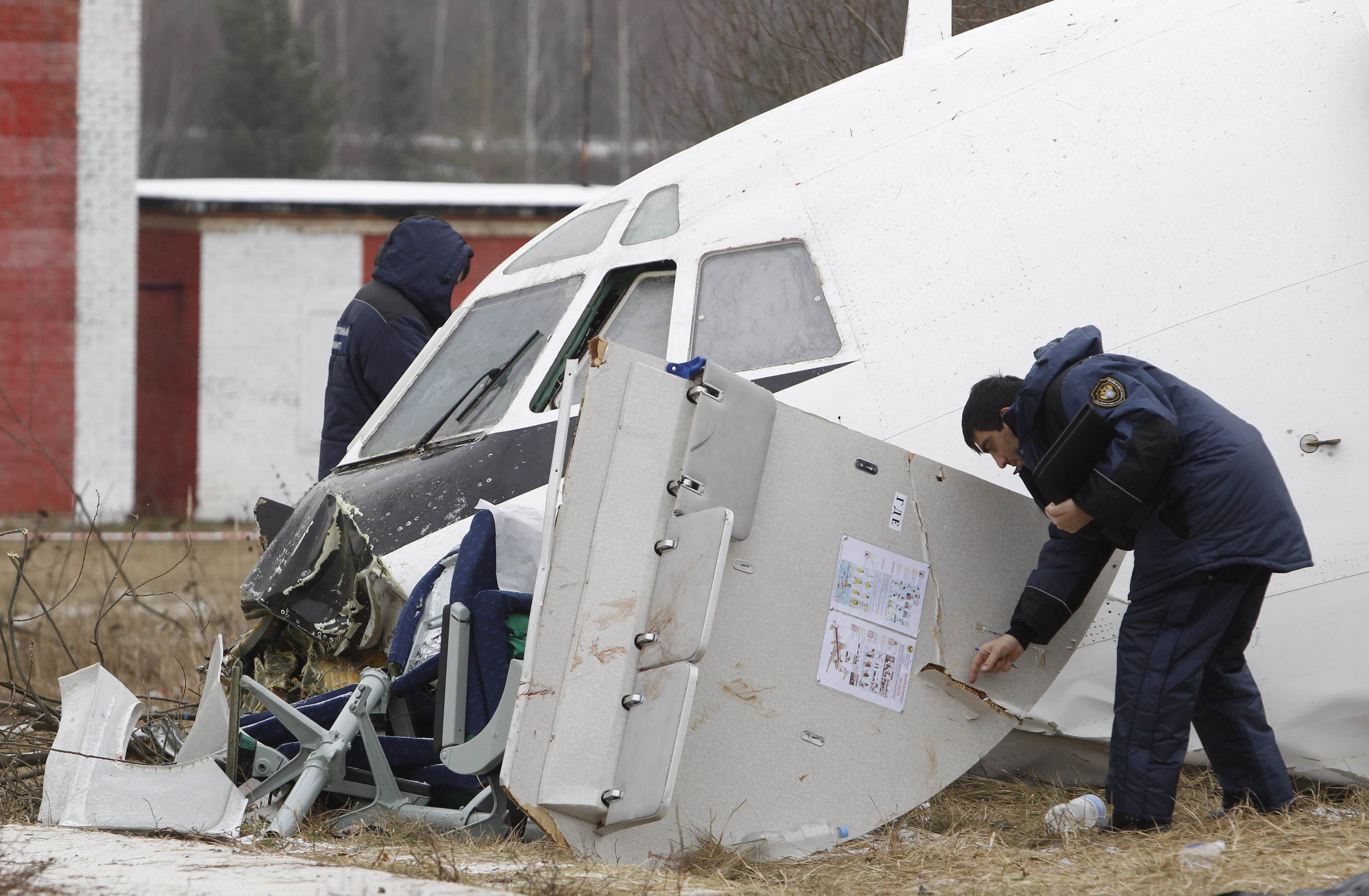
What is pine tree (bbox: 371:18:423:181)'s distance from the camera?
147 ft

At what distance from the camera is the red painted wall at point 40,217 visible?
1766 centimetres

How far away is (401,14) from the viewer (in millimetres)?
59844

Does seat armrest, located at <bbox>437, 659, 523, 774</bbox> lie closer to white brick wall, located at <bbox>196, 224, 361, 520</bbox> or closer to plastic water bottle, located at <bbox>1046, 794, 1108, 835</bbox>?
plastic water bottle, located at <bbox>1046, 794, 1108, 835</bbox>

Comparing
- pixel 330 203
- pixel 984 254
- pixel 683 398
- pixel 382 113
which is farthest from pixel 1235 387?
pixel 382 113

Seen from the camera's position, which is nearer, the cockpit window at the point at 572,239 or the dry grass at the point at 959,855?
the dry grass at the point at 959,855

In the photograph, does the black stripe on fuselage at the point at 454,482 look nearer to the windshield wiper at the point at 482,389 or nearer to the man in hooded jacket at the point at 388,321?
the windshield wiper at the point at 482,389

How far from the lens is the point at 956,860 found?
3.96 m

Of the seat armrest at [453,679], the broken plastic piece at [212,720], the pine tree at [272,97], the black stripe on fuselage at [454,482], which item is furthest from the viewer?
the pine tree at [272,97]

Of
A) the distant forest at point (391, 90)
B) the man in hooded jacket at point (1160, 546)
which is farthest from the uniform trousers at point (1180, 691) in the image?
the distant forest at point (391, 90)

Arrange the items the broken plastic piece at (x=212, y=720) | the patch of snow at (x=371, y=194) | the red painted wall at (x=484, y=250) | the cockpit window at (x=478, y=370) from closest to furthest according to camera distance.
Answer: the broken plastic piece at (x=212, y=720), the cockpit window at (x=478, y=370), the red painted wall at (x=484, y=250), the patch of snow at (x=371, y=194)

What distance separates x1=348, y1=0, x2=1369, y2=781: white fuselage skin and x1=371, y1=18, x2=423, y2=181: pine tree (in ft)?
136

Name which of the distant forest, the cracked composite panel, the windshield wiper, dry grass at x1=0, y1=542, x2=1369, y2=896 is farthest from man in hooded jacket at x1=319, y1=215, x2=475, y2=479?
the distant forest

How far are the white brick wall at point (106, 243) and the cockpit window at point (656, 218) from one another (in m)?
14.6

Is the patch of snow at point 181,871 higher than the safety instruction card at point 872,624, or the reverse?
the safety instruction card at point 872,624
